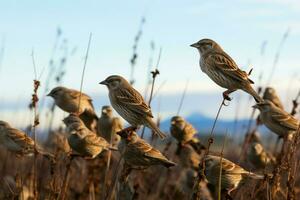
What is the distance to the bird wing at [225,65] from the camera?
5.04 metres

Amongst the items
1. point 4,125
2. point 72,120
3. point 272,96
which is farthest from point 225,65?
point 272,96

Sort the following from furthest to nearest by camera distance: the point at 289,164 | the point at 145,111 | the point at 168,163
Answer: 1. the point at 145,111
2. the point at 168,163
3. the point at 289,164

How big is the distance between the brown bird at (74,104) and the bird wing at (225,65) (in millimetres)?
2359

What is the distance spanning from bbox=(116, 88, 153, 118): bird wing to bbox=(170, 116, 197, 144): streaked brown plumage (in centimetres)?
192

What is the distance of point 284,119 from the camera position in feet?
23.9

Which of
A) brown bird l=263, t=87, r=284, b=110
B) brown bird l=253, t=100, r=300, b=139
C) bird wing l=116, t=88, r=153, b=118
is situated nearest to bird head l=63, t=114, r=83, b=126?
bird wing l=116, t=88, r=153, b=118

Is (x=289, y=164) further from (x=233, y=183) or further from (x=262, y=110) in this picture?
(x=262, y=110)

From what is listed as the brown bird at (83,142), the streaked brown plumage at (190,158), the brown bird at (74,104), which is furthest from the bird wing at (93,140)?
the streaked brown plumage at (190,158)

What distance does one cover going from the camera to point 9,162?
446 inches

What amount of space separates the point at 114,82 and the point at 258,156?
9.15 ft

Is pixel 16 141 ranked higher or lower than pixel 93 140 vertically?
lower

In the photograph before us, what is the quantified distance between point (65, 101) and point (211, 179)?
289 cm

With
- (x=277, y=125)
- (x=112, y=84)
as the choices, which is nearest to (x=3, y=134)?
(x=112, y=84)

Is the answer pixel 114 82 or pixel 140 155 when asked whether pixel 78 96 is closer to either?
pixel 114 82
